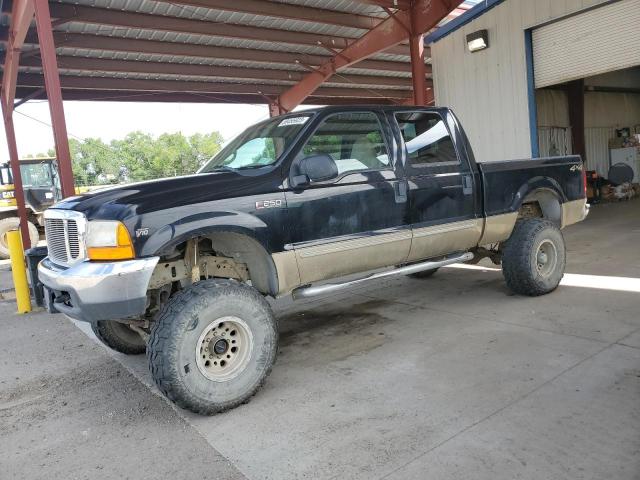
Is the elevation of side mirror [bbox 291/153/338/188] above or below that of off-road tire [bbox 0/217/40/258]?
above

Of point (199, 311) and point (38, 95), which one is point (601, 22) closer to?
point (199, 311)

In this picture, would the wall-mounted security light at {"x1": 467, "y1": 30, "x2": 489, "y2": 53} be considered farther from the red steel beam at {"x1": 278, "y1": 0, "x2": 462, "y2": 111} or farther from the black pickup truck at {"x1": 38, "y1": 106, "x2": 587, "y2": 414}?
the black pickup truck at {"x1": 38, "y1": 106, "x2": 587, "y2": 414}

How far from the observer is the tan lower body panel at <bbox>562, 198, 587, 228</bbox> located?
19.2 feet

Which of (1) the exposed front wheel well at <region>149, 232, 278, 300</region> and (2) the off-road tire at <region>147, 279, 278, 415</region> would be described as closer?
(2) the off-road tire at <region>147, 279, 278, 415</region>

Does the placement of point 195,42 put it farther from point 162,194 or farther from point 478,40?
point 162,194

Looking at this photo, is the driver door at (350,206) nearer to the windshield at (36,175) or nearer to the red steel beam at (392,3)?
the red steel beam at (392,3)

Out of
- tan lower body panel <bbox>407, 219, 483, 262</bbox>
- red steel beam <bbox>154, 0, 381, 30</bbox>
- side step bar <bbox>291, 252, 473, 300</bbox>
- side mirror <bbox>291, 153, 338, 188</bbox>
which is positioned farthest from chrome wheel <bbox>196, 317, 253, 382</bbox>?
red steel beam <bbox>154, 0, 381, 30</bbox>

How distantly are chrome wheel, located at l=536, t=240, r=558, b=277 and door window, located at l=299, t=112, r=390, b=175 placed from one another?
224 cm

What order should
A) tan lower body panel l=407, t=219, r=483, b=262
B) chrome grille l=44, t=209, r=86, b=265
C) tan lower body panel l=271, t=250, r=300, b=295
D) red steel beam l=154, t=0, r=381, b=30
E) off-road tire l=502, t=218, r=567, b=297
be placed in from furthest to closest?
red steel beam l=154, t=0, r=381, b=30 → off-road tire l=502, t=218, r=567, b=297 → tan lower body panel l=407, t=219, r=483, b=262 → tan lower body panel l=271, t=250, r=300, b=295 → chrome grille l=44, t=209, r=86, b=265

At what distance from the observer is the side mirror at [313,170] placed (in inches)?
146

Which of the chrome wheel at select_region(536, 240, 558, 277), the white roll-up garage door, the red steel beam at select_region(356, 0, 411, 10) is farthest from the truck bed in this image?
the red steel beam at select_region(356, 0, 411, 10)

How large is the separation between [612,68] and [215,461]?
32.1 ft

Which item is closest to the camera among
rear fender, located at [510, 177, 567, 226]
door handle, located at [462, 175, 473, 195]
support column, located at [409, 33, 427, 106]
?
door handle, located at [462, 175, 473, 195]

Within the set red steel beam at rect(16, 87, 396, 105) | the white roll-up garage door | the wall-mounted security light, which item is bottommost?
the white roll-up garage door
